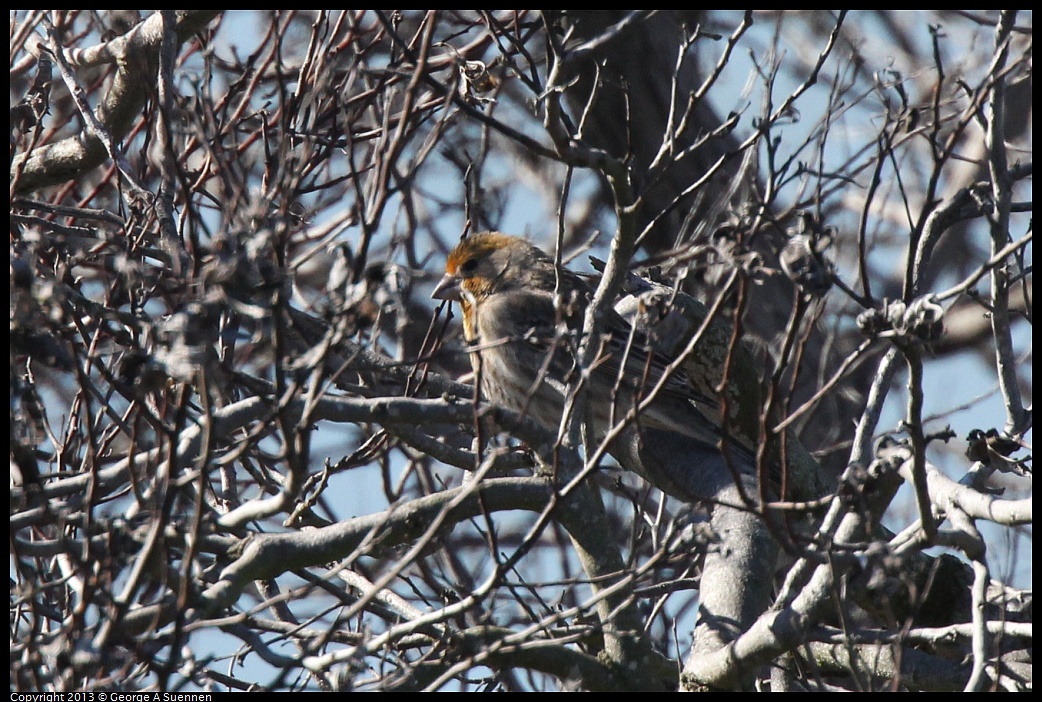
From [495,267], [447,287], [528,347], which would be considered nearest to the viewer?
[447,287]

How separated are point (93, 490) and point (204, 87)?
5.62 feet

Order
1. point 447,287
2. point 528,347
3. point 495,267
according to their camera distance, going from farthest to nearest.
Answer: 1. point 495,267
2. point 528,347
3. point 447,287

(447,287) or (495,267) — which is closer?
(447,287)

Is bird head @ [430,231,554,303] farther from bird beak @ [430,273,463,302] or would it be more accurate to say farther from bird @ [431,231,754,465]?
bird beak @ [430,273,463,302]

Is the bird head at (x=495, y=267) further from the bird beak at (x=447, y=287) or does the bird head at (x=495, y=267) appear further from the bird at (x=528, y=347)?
the bird beak at (x=447, y=287)

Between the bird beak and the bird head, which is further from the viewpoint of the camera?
the bird head

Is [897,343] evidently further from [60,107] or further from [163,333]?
[60,107]

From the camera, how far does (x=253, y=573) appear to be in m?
3.91

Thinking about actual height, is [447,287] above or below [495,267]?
below

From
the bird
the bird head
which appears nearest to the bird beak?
the bird

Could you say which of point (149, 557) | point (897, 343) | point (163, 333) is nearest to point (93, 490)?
point (149, 557)

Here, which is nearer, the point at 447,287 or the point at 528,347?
the point at 447,287

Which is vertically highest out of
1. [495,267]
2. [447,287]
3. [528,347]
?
[495,267]
